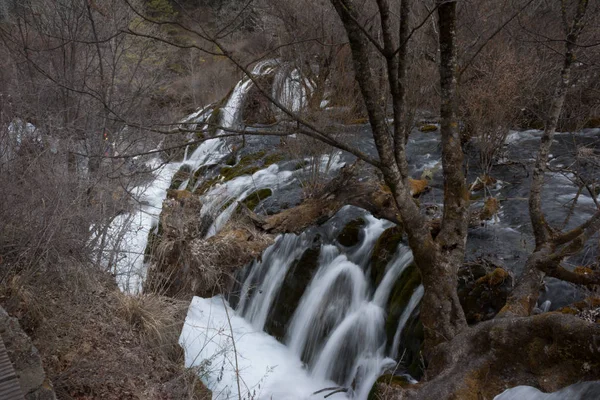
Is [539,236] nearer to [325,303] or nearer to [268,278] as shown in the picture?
[325,303]

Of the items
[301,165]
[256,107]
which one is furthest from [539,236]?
[256,107]

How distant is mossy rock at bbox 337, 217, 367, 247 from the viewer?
6.95 m

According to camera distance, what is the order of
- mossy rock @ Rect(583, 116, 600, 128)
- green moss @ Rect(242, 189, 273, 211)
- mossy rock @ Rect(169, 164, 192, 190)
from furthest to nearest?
mossy rock @ Rect(169, 164, 192, 190), mossy rock @ Rect(583, 116, 600, 128), green moss @ Rect(242, 189, 273, 211)

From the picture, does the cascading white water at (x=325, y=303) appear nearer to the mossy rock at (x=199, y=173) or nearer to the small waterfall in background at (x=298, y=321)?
the small waterfall in background at (x=298, y=321)

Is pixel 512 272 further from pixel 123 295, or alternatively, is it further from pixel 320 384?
pixel 123 295

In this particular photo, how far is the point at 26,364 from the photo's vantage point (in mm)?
2488

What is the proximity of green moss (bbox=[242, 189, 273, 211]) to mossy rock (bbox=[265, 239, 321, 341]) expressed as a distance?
96.6 inches

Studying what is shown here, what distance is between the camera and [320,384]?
18.9 feet

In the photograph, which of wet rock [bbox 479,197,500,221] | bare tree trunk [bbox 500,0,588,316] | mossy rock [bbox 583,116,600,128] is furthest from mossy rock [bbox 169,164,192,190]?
bare tree trunk [bbox 500,0,588,316]

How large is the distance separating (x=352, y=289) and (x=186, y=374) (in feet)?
8.55

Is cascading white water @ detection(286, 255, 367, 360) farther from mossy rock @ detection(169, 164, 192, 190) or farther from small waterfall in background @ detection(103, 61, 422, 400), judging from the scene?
mossy rock @ detection(169, 164, 192, 190)

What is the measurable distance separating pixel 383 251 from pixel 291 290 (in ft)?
4.96

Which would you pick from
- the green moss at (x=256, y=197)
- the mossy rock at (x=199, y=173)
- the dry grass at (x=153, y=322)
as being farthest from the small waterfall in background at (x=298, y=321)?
the mossy rock at (x=199, y=173)

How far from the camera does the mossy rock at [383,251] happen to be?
6.22 m
